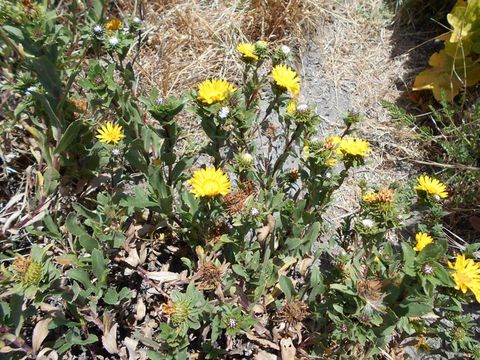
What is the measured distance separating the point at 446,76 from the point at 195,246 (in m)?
2.02

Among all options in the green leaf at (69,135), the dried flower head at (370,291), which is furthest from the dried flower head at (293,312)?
the green leaf at (69,135)

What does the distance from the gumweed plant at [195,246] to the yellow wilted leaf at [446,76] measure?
4.00 feet

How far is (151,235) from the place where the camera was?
6.59 feet

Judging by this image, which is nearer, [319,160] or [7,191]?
[319,160]

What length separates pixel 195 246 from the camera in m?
1.92

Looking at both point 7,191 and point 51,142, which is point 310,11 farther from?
point 7,191

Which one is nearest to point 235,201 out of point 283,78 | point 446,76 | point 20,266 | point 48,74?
point 283,78

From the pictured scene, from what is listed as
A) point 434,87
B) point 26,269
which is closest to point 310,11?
point 434,87

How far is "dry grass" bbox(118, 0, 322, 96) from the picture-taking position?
116 inches

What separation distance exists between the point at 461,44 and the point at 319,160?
1592 mm

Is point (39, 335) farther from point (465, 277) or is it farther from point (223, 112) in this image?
point (465, 277)

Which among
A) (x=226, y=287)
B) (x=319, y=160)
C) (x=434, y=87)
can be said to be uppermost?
(x=319, y=160)

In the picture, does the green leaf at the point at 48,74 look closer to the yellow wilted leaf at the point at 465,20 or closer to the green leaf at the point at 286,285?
the green leaf at the point at 286,285

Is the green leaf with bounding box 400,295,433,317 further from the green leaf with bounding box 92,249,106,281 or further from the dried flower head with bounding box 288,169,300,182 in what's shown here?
the green leaf with bounding box 92,249,106,281
